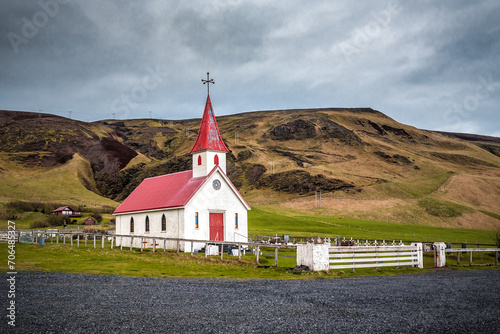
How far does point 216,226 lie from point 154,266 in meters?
14.3

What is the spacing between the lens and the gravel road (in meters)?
9.70

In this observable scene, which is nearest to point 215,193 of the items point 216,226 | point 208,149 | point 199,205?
point 199,205

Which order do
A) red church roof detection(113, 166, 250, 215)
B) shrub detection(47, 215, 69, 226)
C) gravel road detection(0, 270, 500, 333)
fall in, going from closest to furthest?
gravel road detection(0, 270, 500, 333) → red church roof detection(113, 166, 250, 215) → shrub detection(47, 215, 69, 226)

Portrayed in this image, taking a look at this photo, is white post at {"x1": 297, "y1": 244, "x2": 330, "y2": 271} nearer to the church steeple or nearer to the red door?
the red door

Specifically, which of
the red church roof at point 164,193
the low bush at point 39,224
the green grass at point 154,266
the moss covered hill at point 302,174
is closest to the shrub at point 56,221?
the low bush at point 39,224

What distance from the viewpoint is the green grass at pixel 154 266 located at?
21.0 metres

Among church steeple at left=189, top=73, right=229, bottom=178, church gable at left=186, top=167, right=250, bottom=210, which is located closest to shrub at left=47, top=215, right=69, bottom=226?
church steeple at left=189, top=73, right=229, bottom=178

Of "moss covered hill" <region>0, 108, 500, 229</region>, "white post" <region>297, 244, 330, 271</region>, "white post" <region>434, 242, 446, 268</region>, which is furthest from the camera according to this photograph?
"moss covered hill" <region>0, 108, 500, 229</region>

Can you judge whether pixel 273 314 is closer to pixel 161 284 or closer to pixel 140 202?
pixel 161 284

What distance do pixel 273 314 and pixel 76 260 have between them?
61.0 ft

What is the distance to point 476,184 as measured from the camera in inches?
5448

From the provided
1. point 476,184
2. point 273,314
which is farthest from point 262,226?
point 476,184

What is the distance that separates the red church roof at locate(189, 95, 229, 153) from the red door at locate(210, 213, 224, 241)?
6340 millimetres

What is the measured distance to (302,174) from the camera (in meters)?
149
